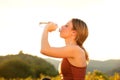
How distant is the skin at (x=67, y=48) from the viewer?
356 centimetres

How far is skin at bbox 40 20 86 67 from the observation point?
3.56 metres

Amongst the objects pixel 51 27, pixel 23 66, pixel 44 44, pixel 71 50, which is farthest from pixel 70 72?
pixel 23 66

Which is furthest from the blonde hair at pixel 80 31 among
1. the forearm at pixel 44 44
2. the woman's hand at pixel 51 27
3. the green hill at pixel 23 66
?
A: the green hill at pixel 23 66

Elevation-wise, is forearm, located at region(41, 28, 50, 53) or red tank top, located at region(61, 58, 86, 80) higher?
forearm, located at region(41, 28, 50, 53)

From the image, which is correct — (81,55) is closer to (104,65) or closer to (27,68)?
(104,65)

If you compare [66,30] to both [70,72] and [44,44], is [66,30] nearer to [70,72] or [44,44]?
[44,44]

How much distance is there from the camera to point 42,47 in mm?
3555

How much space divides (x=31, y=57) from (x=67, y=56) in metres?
6.40

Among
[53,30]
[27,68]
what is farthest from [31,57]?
[53,30]

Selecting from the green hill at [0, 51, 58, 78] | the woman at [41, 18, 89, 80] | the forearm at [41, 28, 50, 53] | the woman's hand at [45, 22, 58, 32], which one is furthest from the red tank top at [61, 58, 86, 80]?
the green hill at [0, 51, 58, 78]

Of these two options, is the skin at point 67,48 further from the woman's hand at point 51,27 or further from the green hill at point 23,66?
the green hill at point 23,66

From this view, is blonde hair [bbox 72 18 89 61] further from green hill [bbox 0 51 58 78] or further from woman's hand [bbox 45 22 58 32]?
green hill [bbox 0 51 58 78]

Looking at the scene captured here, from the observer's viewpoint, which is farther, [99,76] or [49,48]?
[99,76]

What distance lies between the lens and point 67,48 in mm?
3623
